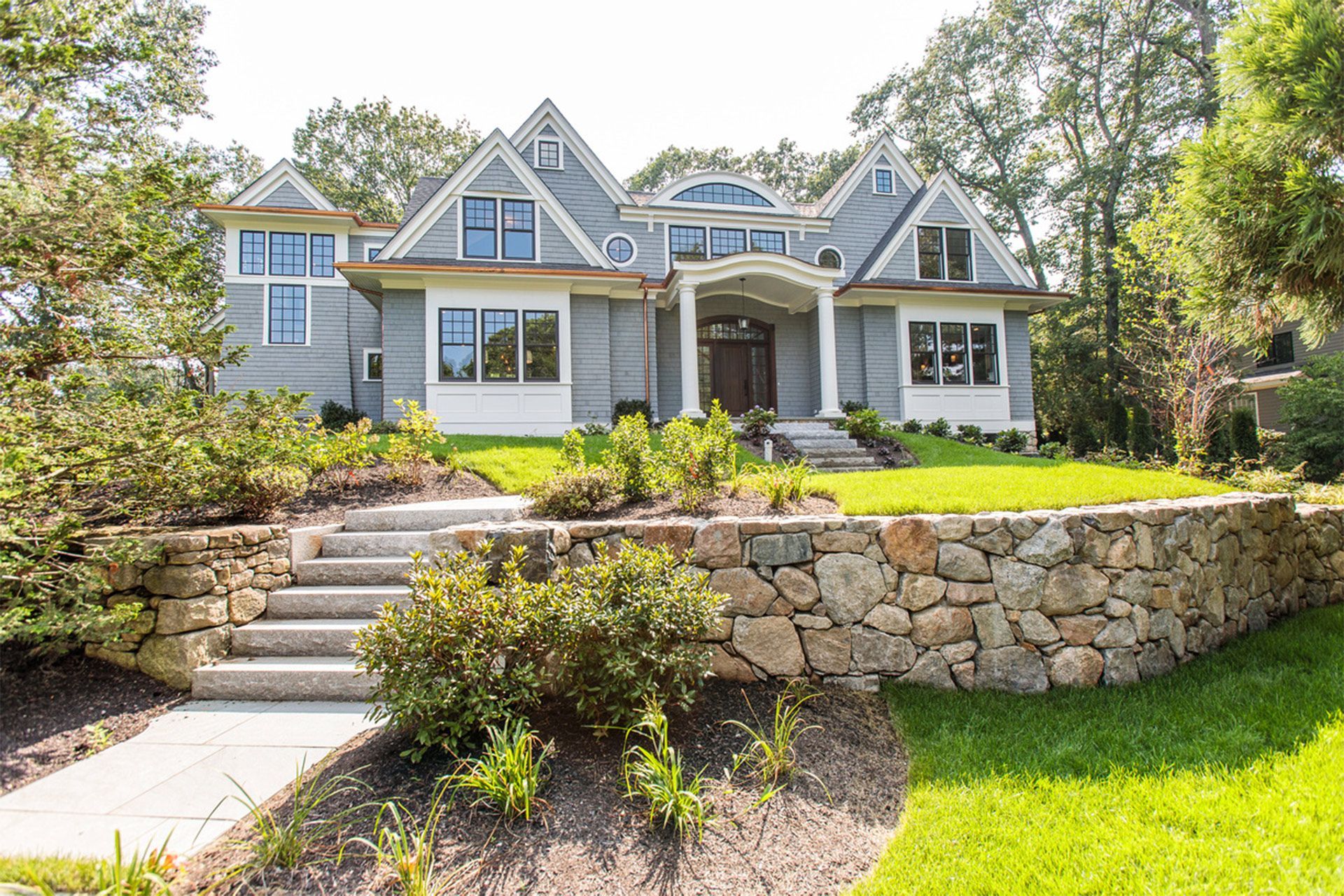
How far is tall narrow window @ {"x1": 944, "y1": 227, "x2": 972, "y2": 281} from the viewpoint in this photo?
47.6 feet

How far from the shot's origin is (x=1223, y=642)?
13.5 feet

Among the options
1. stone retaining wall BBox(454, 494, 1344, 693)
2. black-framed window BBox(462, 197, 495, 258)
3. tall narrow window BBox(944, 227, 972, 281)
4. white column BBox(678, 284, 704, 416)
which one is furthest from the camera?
tall narrow window BBox(944, 227, 972, 281)

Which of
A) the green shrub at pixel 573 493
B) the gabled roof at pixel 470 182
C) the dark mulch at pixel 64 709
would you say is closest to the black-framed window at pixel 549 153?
A: the gabled roof at pixel 470 182

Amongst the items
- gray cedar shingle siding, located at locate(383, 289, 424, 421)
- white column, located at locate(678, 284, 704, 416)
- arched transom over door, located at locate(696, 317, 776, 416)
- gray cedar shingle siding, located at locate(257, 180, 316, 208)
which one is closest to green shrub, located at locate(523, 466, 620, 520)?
white column, located at locate(678, 284, 704, 416)

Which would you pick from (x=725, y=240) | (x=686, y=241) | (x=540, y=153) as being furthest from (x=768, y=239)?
(x=540, y=153)

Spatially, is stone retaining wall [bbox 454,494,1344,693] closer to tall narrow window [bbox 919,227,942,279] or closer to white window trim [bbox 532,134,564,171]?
tall narrow window [bbox 919,227,942,279]

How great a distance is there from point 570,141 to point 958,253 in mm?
9878

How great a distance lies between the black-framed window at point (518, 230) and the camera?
12.0 meters

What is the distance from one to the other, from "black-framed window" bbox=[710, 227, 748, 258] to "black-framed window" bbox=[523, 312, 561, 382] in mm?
4793

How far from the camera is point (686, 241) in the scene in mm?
14195

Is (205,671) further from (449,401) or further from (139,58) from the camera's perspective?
(449,401)

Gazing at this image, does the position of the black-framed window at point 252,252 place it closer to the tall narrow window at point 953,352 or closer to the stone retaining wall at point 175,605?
the stone retaining wall at point 175,605

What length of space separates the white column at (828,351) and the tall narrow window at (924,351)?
2.50 meters

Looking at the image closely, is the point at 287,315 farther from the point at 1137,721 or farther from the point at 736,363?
the point at 1137,721
